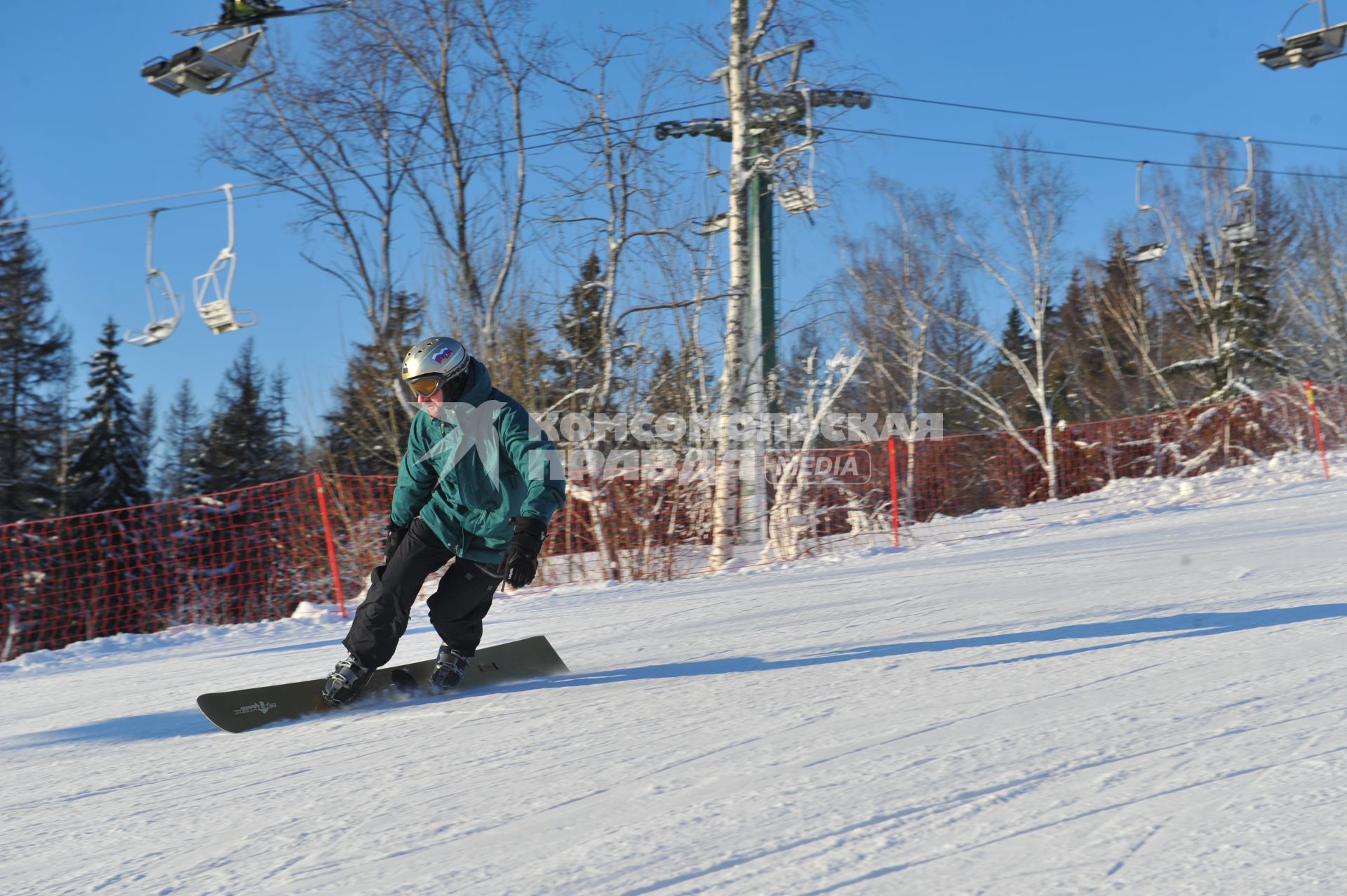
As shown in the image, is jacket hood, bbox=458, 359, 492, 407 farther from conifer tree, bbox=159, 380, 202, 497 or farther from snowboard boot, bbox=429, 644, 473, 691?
conifer tree, bbox=159, 380, 202, 497

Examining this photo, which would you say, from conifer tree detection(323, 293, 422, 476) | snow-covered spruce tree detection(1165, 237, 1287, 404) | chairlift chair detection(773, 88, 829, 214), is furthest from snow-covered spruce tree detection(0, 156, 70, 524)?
snow-covered spruce tree detection(1165, 237, 1287, 404)

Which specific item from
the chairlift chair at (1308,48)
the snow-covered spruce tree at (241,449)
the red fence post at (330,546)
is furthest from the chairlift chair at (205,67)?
the snow-covered spruce tree at (241,449)

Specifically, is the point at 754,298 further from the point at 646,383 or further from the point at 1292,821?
the point at 1292,821

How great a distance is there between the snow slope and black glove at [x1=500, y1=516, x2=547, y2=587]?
51cm

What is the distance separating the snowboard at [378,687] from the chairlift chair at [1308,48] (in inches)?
482

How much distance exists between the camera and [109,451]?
29.0 m

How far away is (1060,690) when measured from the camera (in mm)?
3191

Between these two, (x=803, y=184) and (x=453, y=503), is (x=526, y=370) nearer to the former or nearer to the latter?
(x=803, y=184)

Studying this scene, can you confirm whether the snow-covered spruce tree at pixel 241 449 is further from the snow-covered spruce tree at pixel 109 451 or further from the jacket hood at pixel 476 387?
the jacket hood at pixel 476 387

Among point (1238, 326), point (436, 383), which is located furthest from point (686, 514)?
point (1238, 326)

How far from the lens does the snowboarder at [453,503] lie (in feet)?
11.5

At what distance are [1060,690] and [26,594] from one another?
19.5m

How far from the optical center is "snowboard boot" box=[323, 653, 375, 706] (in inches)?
140

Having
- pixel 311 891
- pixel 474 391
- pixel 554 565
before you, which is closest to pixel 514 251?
pixel 554 565
